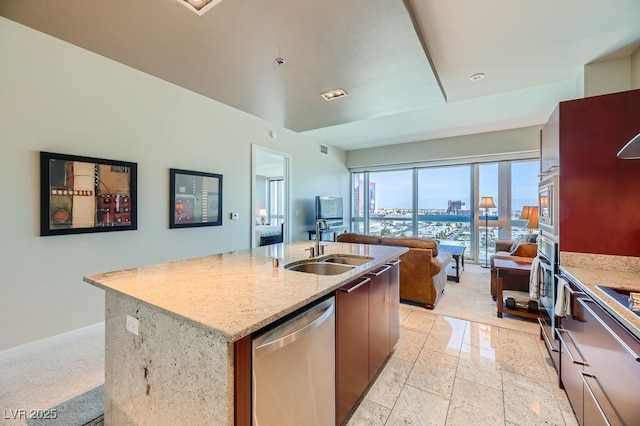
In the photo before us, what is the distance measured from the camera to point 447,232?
6.71 meters

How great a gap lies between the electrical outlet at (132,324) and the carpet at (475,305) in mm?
3249

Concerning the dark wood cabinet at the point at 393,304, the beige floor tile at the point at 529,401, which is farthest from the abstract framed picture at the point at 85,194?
the beige floor tile at the point at 529,401

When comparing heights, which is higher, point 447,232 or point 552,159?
point 552,159

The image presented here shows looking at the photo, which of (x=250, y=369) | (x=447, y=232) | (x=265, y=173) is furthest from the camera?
(x=265, y=173)

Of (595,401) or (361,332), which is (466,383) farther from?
(361,332)

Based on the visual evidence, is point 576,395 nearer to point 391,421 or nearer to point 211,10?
point 391,421

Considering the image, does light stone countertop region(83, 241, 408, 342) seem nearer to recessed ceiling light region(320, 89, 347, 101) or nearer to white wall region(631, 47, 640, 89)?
recessed ceiling light region(320, 89, 347, 101)

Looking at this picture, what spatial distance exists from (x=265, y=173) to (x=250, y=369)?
8896 mm

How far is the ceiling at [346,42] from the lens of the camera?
1662 mm

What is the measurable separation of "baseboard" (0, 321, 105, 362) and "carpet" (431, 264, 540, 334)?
154 inches

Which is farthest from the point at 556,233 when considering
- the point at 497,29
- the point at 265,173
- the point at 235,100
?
the point at 265,173

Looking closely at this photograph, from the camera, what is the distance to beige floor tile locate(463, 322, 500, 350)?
8.59 ft

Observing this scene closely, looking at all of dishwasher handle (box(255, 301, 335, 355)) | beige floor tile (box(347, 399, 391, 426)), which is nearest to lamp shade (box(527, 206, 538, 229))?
beige floor tile (box(347, 399, 391, 426))

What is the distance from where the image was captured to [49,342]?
99.0 inches
